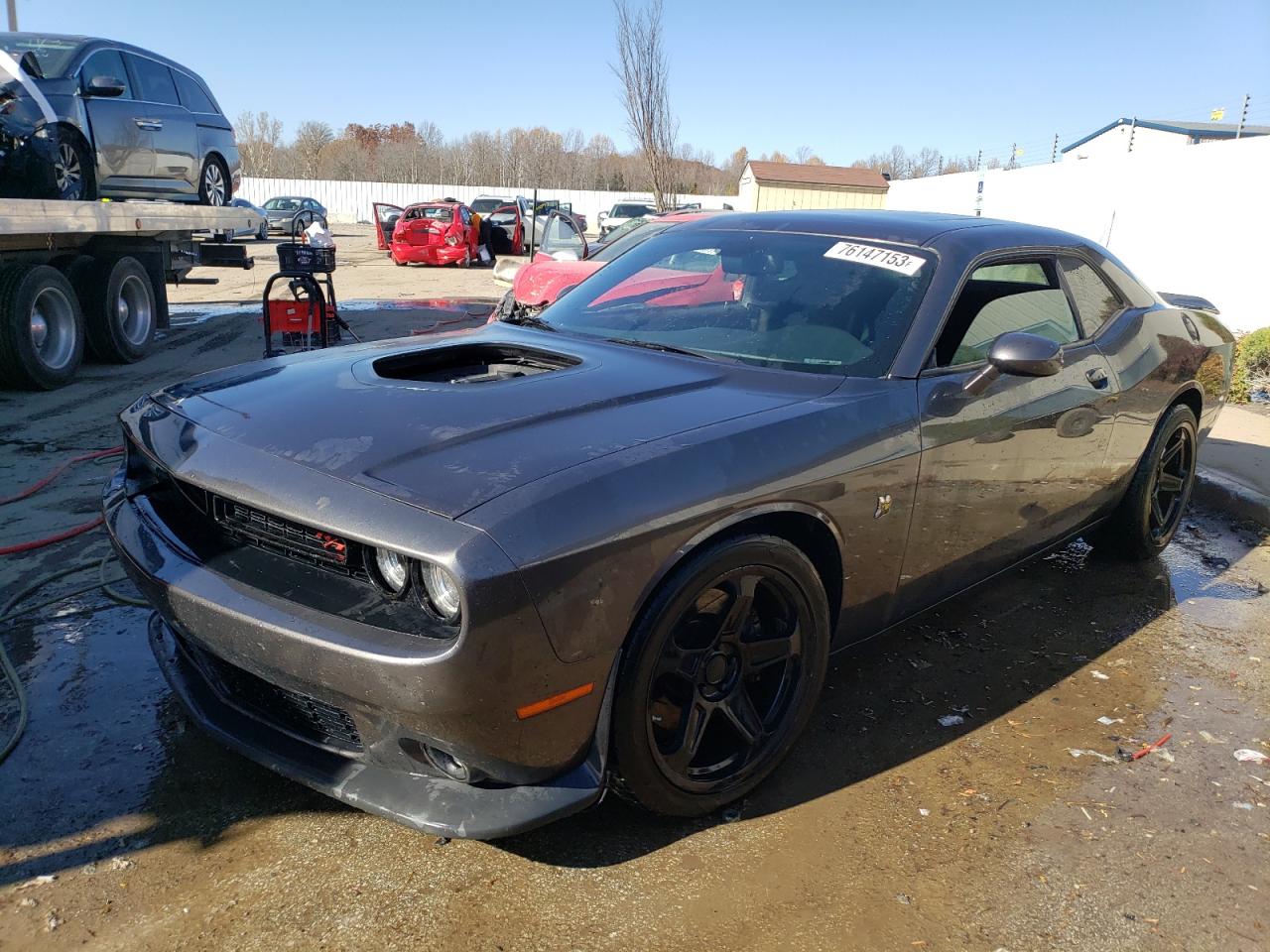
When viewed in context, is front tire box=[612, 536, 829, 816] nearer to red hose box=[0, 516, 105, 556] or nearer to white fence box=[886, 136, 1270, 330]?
red hose box=[0, 516, 105, 556]

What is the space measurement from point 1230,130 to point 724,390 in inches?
1859

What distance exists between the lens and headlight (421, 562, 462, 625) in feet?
6.37

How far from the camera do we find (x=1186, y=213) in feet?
47.6

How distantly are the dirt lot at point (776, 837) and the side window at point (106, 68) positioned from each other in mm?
6605

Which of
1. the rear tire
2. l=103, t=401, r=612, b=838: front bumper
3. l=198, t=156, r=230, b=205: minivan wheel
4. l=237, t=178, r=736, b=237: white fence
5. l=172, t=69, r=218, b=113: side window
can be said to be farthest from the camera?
l=237, t=178, r=736, b=237: white fence

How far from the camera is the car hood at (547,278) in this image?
328 inches

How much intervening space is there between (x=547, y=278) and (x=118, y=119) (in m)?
4.19

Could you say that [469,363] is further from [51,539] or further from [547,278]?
[547,278]

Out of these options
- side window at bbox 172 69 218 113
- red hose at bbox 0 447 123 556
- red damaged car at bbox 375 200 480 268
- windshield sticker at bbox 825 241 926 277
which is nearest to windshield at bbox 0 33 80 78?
side window at bbox 172 69 218 113

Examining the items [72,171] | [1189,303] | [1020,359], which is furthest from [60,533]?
A: [1189,303]

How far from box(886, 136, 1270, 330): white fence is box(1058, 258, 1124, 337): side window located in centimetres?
1096

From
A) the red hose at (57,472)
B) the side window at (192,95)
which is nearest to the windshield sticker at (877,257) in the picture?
the red hose at (57,472)

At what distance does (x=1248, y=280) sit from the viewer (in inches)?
517

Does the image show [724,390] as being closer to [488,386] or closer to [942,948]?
[488,386]
